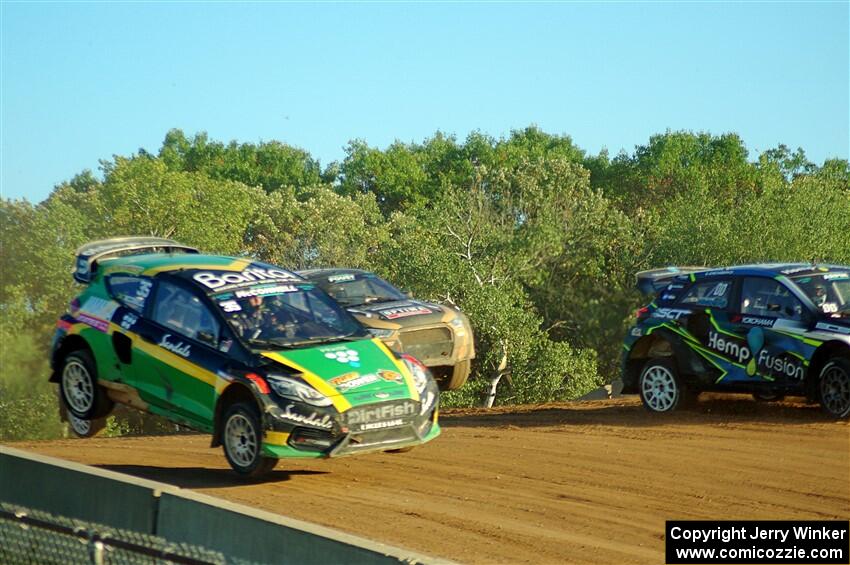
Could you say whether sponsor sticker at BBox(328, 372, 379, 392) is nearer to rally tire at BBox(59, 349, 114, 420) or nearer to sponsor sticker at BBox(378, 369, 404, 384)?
sponsor sticker at BBox(378, 369, 404, 384)

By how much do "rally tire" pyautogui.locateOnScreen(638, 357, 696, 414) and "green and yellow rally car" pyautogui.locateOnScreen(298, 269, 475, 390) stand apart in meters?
2.73

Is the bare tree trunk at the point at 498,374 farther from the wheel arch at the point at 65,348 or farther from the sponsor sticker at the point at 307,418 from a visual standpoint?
the sponsor sticker at the point at 307,418

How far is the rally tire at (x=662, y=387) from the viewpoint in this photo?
1489 centimetres

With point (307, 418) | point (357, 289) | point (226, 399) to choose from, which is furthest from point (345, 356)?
point (357, 289)

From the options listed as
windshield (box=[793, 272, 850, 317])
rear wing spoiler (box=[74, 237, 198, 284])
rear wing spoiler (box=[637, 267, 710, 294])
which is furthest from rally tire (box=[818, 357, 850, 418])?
rear wing spoiler (box=[74, 237, 198, 284])

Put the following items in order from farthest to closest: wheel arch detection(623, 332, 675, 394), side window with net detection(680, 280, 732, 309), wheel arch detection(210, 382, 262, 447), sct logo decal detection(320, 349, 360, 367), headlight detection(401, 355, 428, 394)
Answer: wheel arch detection(623, 332, 675, 394) < side window with net detection(680, 280, 732, 309) < headlight detection(401, 355, 428, 394) < sct logo decal detection(320, 349, 360, 367) < wheel arch detection(210, 382, 262, 447)

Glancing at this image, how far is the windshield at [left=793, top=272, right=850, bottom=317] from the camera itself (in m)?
13.6

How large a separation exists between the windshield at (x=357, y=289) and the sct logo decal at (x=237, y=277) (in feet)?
16.5

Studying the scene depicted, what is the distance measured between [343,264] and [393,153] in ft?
138

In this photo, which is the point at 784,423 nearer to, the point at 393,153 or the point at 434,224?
the point at 434,224

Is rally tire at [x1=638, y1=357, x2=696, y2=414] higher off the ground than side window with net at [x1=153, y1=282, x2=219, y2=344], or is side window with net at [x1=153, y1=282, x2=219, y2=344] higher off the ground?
side window with net at [x1=153, y1=282, x2=219, y2=344]

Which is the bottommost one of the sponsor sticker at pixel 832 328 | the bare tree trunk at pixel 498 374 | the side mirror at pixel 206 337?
the bare tree trunk at pixel 498 374

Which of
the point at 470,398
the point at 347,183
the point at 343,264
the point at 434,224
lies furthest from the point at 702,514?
the point at 347,183

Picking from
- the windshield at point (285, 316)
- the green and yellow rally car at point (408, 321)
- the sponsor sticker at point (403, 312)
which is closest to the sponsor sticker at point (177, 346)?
the windshield at point (285, 316)
